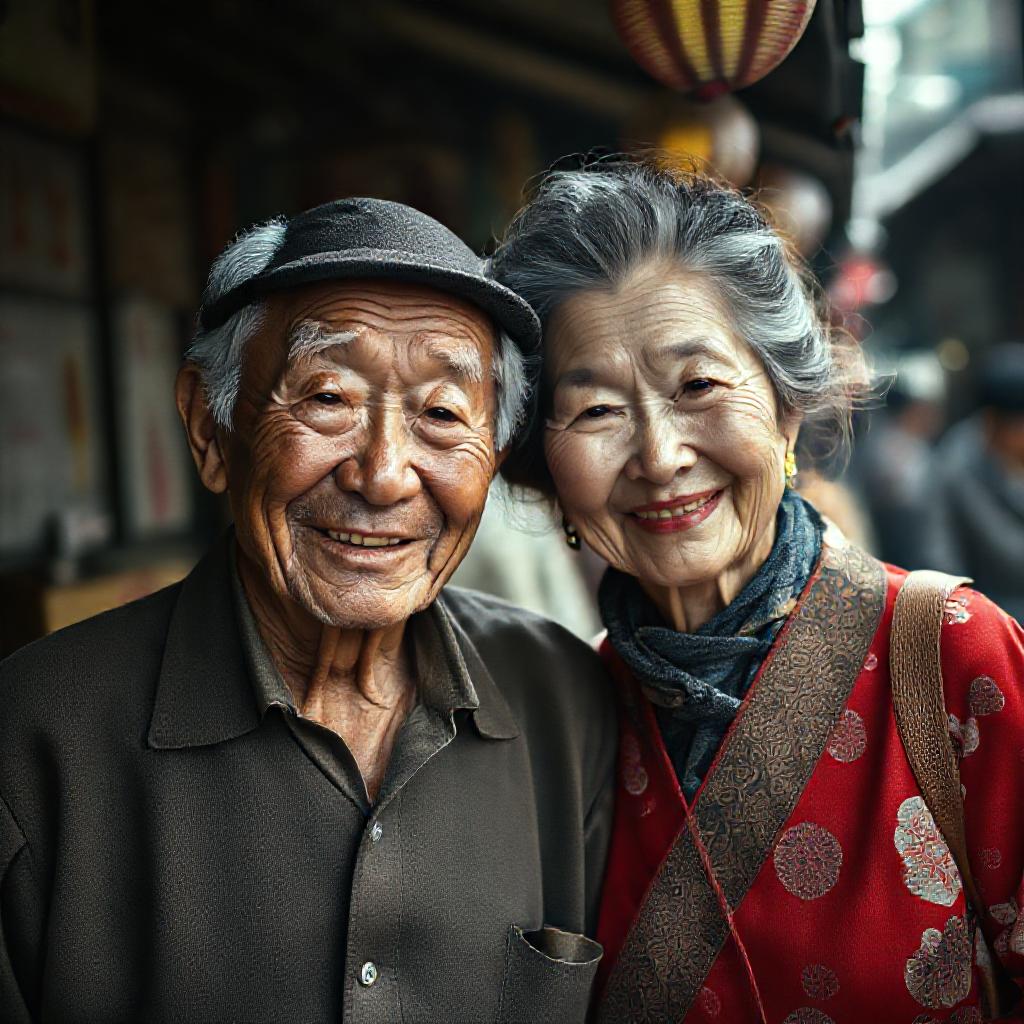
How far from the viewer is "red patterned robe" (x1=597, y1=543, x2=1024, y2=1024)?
5.96ft

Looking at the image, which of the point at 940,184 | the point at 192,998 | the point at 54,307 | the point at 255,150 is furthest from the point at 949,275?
the point at 192,998

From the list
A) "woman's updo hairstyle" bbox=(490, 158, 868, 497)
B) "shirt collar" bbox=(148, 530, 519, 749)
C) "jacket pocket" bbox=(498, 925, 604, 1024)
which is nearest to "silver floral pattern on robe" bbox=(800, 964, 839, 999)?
"jacket pocket" bbox=(498, 925, 604, 1024)

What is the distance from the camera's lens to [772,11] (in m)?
1.92

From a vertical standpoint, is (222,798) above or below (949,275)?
below

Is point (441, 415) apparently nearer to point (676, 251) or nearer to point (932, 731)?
point (676, 251)

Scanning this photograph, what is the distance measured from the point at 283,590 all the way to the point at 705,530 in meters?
0.82

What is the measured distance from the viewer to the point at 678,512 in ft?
6.69

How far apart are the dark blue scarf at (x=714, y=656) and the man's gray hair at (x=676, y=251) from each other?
0.34 meters

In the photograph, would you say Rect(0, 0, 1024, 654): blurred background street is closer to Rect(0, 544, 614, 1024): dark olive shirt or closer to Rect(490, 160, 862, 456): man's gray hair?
Rect(490, 160, 862, 456): man's gray hair

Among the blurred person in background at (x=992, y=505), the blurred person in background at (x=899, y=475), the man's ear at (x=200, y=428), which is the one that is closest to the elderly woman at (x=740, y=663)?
the man's ear at (x=200, y=428)

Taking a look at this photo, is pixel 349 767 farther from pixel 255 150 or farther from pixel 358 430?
pixel 255 150

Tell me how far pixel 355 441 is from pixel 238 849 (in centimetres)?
73

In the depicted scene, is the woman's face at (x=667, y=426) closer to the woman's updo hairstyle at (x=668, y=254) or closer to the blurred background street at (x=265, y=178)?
the woman's updo hairstyle at (x=668, y=254)

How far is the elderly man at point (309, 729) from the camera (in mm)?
1700
